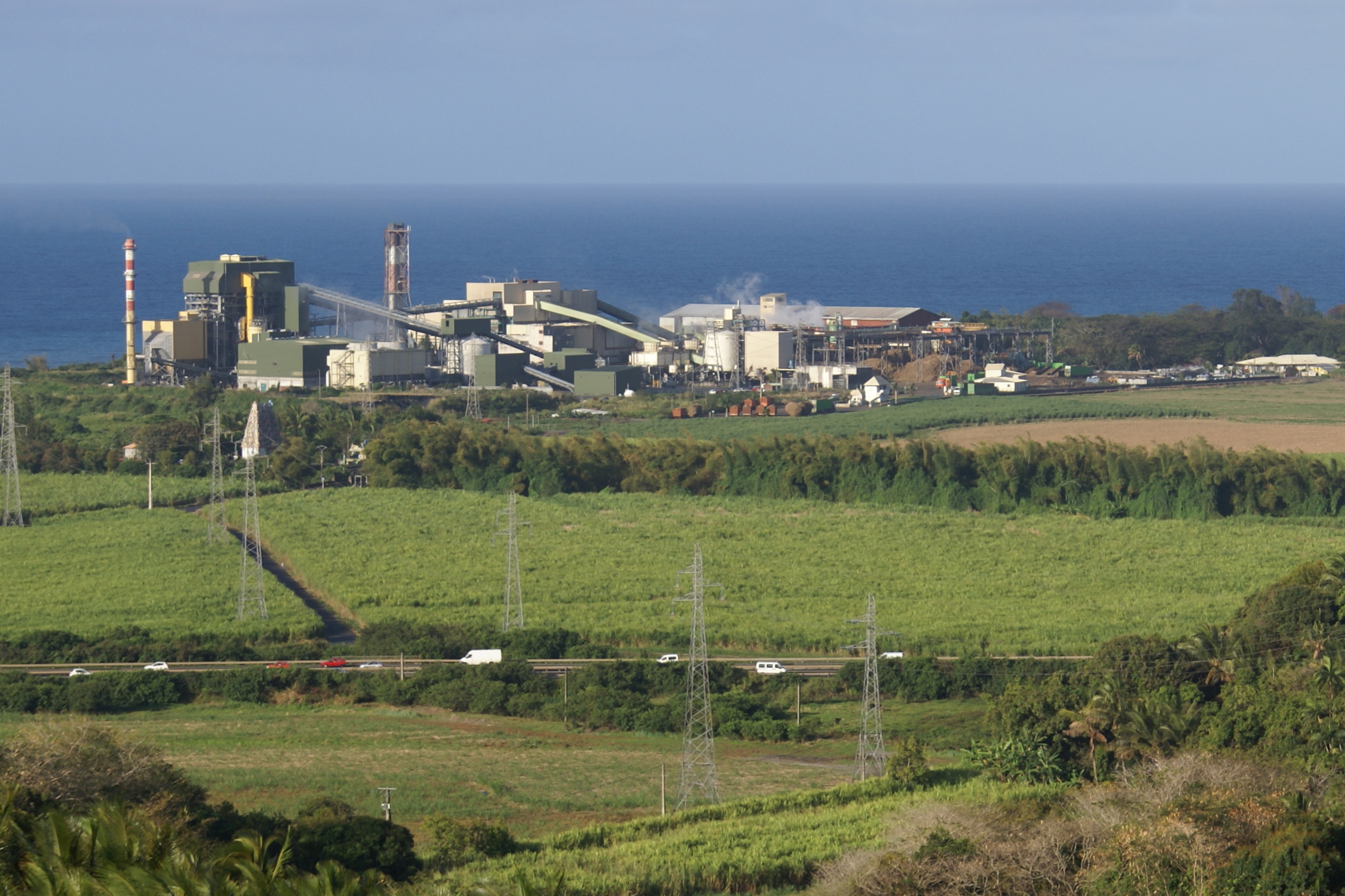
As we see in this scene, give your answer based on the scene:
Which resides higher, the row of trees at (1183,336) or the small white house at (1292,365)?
the row of trees at (1183,336)

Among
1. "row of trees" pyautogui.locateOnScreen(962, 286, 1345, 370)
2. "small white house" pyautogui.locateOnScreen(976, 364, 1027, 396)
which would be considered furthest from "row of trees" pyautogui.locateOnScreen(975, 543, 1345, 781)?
"row of trees" pyautogui.locateOnScreen(962, 286, 1345, 370)

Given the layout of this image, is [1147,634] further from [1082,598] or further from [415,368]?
[415,368]

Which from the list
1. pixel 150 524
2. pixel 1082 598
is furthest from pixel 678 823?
pixel 150 524

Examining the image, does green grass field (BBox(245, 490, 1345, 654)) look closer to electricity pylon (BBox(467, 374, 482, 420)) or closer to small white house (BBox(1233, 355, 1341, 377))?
electricity pylon (BBox(467, 374, 482, 420))

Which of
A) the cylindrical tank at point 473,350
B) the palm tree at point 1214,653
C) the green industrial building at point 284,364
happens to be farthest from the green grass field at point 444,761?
the cylindrical tank at point 473,350

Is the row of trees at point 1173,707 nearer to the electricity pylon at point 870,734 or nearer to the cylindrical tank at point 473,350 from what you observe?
the electricity pylon at point 870,734
